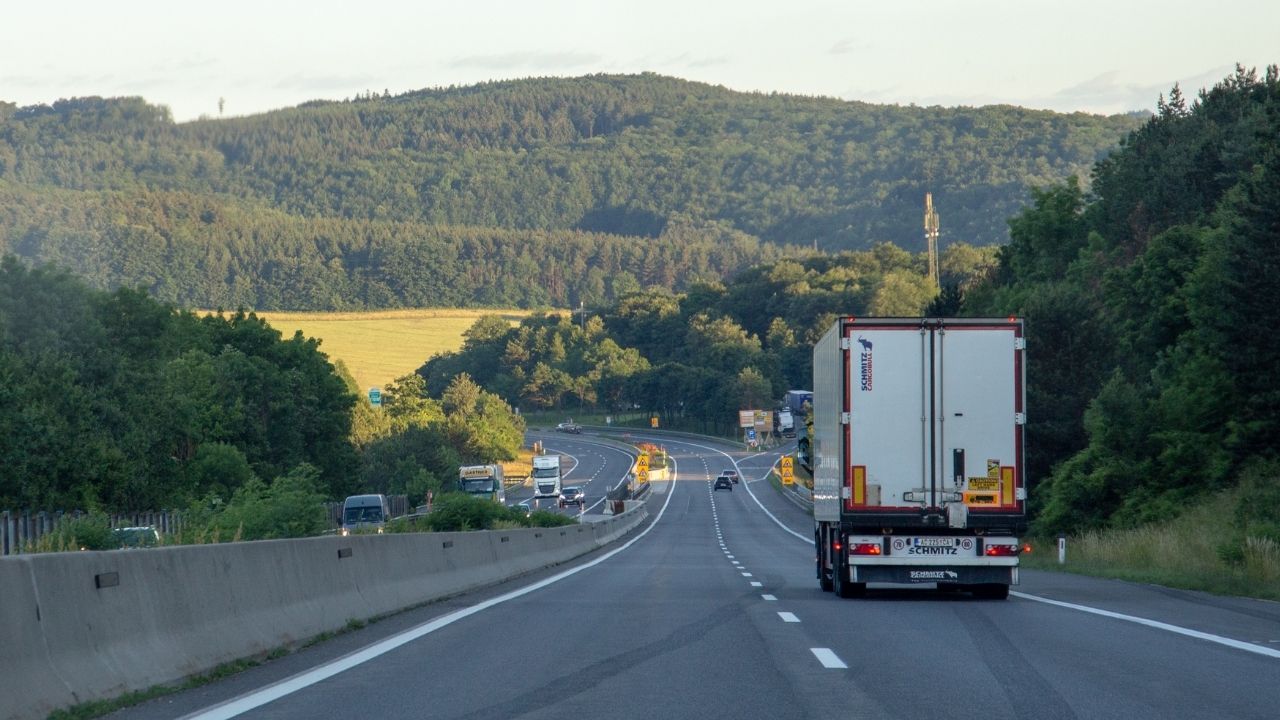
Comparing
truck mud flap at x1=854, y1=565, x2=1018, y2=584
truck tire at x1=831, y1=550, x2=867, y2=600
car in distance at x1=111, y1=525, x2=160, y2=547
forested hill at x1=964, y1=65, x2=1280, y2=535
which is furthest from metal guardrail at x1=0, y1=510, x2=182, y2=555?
forested hill at x1=964, y1=65, x2=1280, y2=535

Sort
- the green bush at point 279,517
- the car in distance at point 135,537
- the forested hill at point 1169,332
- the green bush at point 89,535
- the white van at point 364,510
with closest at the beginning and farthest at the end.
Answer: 1. the green bush at point 89,535
2. the car in distance at point 135,537
3. the green bush at point 279,517
4. the forested hill at point 1169,332
5. the white van at point 364,510

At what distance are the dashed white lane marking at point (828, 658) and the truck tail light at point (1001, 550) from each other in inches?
290

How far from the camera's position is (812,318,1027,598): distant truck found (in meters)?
19.9

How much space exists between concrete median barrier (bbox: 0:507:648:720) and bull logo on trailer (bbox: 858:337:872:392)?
6.23 metres

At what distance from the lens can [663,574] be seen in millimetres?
29719

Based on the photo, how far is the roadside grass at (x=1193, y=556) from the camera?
73.4 ft

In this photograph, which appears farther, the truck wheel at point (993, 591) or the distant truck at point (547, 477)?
the distant truck at point (547, 477)

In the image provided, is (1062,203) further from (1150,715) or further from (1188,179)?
Answer: (1150,715)

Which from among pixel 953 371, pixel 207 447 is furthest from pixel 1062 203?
pixel 953 371

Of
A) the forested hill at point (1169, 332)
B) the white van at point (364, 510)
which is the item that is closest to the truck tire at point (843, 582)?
the forested hill at point (1169, 332)

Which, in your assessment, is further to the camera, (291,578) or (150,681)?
(291,578)

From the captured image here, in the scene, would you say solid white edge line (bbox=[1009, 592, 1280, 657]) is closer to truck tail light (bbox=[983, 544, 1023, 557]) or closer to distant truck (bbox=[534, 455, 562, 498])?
truck tail light (bbox=[983, 544, 1023, 557])

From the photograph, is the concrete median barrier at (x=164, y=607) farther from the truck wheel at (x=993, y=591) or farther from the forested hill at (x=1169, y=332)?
the forested hill at (x=1169, y=332)

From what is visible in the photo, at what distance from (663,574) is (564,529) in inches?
518
